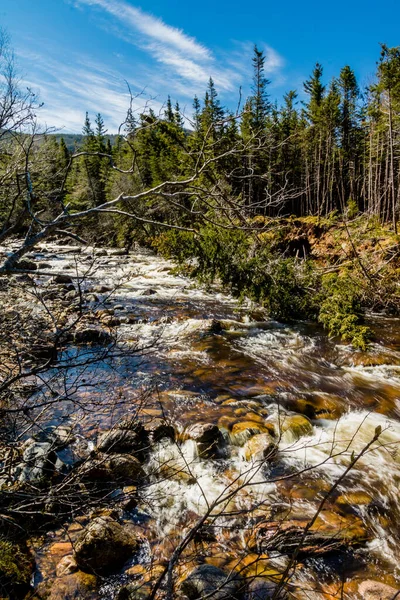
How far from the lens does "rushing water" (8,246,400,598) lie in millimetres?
3848

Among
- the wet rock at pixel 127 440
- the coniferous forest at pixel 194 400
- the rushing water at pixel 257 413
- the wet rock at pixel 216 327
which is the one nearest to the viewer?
the coniferous forest at pixel 194 400

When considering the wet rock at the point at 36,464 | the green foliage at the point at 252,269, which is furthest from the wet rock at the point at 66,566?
the green foliage at the point at 252,269

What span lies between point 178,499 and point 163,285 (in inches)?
542

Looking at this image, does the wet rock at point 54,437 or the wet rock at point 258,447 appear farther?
the wet rock at point 258,447

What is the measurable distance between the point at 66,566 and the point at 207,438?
2.60 metres

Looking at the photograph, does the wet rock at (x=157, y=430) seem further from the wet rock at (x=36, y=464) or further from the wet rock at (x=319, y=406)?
the wet rock at (x=319, y=406)

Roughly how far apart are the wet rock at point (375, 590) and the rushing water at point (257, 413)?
5.6 inches

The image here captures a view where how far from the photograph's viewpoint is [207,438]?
5.77 metres

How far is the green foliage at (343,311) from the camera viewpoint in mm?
10211

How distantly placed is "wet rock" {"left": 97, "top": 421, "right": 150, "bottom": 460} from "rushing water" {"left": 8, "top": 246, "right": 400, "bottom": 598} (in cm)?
26

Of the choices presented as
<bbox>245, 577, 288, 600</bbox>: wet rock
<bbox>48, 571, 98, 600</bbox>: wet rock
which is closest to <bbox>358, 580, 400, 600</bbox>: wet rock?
<bbox>245, 577, 288, 600</bbox>: wet rock

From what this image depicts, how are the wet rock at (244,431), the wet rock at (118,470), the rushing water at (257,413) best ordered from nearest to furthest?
the rushing water at (257,413), the wet rock at (118,470), the wet rock at (244,431)

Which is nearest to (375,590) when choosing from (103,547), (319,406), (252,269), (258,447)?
(258,447)

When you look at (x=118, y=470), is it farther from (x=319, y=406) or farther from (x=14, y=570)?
(x=319, y=406)
